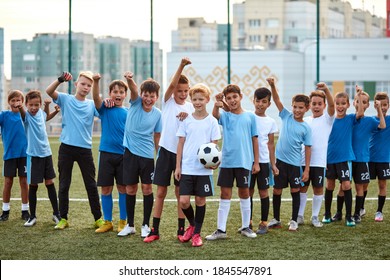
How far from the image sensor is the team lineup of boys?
6254 millimetres

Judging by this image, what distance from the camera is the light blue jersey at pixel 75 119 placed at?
22.7ft

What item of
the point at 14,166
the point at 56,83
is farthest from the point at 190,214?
the point at 14,166

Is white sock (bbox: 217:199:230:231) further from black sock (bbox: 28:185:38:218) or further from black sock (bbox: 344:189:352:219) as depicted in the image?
black sock (bbox: 28:185:38:218)

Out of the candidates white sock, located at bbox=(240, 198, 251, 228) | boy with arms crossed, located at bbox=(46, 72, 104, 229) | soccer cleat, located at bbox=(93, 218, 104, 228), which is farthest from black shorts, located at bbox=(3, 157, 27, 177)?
white sock, located at bbox=(240, 198, 251, 228)

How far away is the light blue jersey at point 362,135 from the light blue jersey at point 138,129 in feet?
7.08

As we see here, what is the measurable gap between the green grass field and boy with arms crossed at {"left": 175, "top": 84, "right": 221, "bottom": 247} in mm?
394

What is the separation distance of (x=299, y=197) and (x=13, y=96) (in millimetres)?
2996

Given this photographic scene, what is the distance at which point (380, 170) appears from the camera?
768 cm

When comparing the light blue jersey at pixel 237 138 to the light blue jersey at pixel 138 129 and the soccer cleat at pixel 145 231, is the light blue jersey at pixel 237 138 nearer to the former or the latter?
the light blue jersey at pixel 138 129

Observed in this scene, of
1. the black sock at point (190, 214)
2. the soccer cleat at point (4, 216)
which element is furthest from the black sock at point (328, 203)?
the soccer cleat at point (4, 216)

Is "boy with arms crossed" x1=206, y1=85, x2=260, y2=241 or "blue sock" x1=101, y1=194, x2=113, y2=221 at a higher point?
"boy with arms crossed" x1=206, y1=85, x2=260, y2=241

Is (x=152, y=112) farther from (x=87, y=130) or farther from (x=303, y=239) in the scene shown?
(x=303, y=239)

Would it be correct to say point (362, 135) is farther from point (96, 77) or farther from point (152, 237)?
point (96, 77)

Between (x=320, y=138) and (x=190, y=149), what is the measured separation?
1.58m
